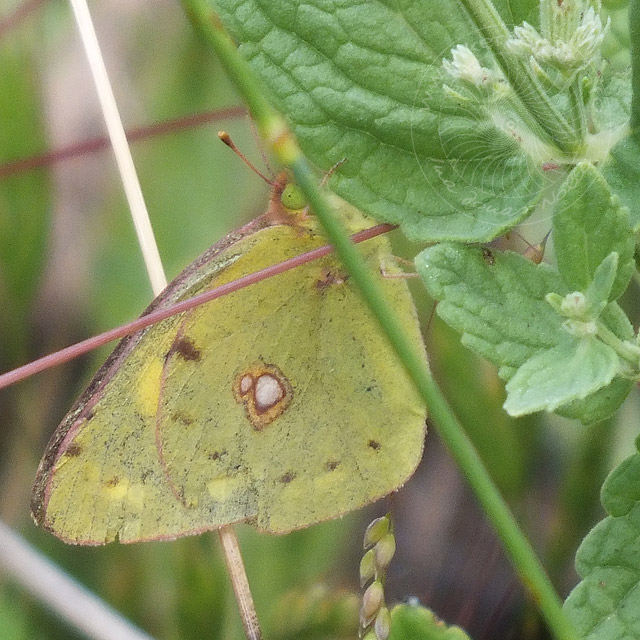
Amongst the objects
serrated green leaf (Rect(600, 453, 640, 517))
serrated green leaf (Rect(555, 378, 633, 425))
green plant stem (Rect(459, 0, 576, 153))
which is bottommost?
serrated green leaf (Rect(600, 453, 640, 517))

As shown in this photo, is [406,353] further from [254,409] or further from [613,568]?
[254,409]

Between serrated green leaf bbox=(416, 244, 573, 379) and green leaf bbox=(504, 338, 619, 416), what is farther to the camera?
serrated green leaf bbox=(416, 244, 573, 379)

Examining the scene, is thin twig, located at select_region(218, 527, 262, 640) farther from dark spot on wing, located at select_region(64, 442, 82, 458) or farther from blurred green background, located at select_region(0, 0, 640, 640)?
dark spot on wing, located at select_region(64, 442, 82, 458)

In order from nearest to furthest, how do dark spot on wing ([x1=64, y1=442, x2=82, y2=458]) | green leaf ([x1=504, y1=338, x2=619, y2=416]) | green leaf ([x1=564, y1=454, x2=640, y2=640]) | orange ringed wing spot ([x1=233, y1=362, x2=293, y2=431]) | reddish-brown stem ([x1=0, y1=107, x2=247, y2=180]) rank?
1. green leaf ([x1=504, y1=338, x2=619, y2=416])
2. green leaf ([x1=564, y1=454, x2=640, y2=640])
3. dark spot on wing ([x1=64, y1=442, x2=82, y2=458])
4. orange ringed wing spot ([x1=233, y1=362, x2=293, y2=431])
5. reddish-brown stem ([x1=0, y1=107, x2=247, y2=180])

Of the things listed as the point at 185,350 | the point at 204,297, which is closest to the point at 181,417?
the point at 185,350

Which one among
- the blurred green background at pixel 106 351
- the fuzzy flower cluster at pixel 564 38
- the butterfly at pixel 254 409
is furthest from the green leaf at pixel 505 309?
the blurred green background at pixel 106 351

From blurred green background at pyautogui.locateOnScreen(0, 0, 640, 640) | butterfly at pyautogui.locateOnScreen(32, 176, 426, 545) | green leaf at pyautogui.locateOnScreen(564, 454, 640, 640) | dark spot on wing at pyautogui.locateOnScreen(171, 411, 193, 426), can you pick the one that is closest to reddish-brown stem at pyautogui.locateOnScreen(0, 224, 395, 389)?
butterfly at pyautogui.locateOnScreen(32, 176, 426, 545)
